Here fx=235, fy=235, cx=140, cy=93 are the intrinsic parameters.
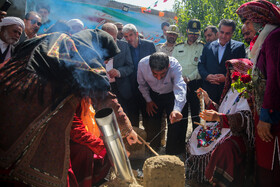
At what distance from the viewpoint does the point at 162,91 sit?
4.44m

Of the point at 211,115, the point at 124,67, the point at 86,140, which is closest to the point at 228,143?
the point at 211,115

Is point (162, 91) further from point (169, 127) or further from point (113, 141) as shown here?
Answer: point (113, 141)

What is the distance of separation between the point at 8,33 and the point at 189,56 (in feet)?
11.6

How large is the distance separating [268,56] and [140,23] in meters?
10.7

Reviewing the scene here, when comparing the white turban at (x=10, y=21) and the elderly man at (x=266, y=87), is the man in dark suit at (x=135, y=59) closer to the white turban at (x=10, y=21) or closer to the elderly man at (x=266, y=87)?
the white turban at (x=10, y=21)

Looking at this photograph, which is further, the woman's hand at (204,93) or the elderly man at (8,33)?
the elderly man at (8,33)

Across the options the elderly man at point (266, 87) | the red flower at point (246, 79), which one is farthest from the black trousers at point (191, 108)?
the elderly man at point (266, 87)

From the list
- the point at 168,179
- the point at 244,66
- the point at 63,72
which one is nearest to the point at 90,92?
the point at 63,72

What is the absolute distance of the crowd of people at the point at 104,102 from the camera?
183 cm

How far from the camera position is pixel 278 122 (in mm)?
2432

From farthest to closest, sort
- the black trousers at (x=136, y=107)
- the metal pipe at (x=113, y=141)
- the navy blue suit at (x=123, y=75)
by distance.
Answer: the black trousers at (x=136, y=107) → the navy blue suit at (x=123, y=75) → the metal pipe at (x=113, y=141)

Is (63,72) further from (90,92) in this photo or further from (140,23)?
(140,23)

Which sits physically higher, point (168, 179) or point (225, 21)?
point (225, 21)

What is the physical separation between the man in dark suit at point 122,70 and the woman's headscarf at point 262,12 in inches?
92.8
